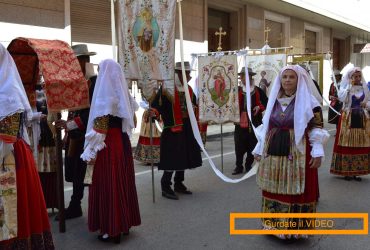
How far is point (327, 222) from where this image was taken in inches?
188

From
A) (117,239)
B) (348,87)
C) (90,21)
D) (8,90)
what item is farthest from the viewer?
(90,21)

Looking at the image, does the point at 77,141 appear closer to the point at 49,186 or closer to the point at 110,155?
the point at 49,186

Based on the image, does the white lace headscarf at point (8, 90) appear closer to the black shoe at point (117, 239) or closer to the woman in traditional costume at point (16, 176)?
the woman in traditional costume at point (16, 176)

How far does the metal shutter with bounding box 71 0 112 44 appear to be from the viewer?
1162cm

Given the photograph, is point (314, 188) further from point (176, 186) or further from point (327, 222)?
point (176, 186)

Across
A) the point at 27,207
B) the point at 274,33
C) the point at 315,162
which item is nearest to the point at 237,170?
the point at 315,162

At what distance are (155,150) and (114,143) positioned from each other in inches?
158

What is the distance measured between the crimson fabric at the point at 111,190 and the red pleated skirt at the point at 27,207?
0.81 m

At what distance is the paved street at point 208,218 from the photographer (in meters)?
4.22

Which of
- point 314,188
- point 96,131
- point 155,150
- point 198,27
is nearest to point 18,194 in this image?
point 96,131

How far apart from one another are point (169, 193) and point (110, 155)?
2.07 meters

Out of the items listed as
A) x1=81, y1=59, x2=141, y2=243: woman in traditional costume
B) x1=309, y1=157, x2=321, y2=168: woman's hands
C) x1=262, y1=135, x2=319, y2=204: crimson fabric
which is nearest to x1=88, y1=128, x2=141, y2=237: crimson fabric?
x1=81, y1=59, x2=141, y2=243: woman in traditional costume

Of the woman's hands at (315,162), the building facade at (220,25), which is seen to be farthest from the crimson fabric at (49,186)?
the building facade at (220,25)

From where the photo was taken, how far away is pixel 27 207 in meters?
3.19
